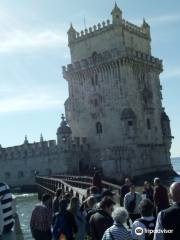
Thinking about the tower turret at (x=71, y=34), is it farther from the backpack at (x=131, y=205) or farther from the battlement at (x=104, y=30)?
the backpack at (x=131, y=205)

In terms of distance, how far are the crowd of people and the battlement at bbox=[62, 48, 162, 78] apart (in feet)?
135

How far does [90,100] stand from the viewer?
55594 millimetres

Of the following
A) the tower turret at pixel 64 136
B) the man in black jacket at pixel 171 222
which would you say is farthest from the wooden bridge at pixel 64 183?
the man in black jacket at pixel 171 222

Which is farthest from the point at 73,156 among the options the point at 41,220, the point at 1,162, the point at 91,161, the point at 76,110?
the point at 41,220

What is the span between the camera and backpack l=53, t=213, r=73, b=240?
9.52 meters

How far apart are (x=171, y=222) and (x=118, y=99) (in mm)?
46169

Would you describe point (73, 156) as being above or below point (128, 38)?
below

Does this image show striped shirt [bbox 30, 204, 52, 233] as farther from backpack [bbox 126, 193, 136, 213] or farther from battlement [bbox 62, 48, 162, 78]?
battlement [bbox 62, 48, 162, 78]

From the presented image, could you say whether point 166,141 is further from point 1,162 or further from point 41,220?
point 41,220

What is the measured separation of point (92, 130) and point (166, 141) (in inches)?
399

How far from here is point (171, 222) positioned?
658 centimetres

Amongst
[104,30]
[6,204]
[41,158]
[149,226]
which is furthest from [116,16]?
[149,226]

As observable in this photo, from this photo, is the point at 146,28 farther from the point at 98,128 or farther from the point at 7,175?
the point at 7,175

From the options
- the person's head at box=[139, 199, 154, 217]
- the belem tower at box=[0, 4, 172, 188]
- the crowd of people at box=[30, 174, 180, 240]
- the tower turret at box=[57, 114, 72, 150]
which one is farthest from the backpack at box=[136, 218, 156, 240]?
the tower turret at box=[57, 114, 72, 150]
